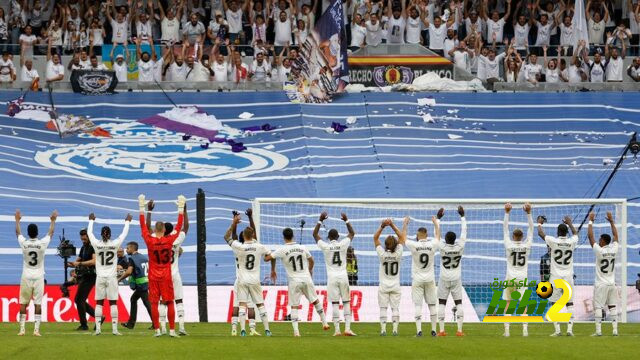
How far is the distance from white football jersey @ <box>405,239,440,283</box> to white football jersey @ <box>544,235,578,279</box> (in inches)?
93.1

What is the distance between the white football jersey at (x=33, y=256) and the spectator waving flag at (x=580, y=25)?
70.3ft

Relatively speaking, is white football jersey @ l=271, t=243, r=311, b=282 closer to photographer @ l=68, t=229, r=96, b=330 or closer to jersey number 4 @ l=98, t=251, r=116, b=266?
jersey number 4 @ l=98, t=251, r=116, b=266

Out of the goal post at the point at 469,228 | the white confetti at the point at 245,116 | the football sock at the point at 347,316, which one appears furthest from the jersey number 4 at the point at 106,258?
the white confetti at the point at 245,116

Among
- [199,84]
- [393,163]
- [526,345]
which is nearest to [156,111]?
[199,84]

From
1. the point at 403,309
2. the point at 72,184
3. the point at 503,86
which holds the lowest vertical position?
the point at 403,309

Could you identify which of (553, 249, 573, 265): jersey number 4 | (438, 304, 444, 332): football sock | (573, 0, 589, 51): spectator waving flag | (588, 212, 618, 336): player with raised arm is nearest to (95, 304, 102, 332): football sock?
(438, 304, 444, 332): football sock

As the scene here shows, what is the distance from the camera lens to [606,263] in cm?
2853

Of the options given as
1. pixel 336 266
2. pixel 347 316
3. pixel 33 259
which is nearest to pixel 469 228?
pixel 336 266

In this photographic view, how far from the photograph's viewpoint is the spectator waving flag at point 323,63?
43.1 m

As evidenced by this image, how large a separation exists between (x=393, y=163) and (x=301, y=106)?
4.02 meters

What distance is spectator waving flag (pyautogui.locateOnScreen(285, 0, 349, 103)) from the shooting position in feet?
141

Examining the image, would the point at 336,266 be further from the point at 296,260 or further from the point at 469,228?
the point at 469,228

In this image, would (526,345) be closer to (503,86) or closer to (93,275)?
(93,275)

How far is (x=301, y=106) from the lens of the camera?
43125 mm
